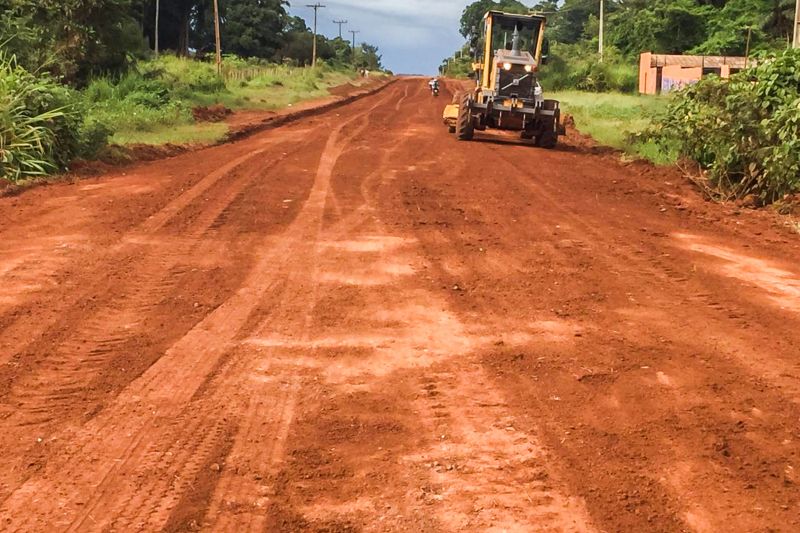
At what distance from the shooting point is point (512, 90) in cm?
2030

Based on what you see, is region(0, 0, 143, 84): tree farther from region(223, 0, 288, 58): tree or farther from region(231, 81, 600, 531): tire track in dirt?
region(223, 0, 288, 58): tree

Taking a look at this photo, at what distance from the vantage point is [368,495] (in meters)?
3.79

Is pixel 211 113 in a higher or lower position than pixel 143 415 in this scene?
higher

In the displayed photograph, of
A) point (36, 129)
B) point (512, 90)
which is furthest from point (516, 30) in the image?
point (36, 129)

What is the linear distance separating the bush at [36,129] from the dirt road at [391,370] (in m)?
2.86

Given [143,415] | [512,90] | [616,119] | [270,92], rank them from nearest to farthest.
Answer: [143,415], [512,90], [616,119], [270,92]

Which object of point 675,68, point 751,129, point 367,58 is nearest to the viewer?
point 751,129

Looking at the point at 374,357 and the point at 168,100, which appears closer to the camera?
the point at 374,357

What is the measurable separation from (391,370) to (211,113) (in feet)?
77.6

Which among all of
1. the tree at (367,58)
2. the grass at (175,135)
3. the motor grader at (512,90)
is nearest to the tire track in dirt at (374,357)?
the grass at (175,135)

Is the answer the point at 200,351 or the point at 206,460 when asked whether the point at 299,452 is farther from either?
the point at 200,351

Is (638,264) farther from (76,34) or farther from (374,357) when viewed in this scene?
(76,34)

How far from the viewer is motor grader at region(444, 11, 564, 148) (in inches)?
793

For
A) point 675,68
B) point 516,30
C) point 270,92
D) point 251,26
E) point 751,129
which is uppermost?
point 251,26
